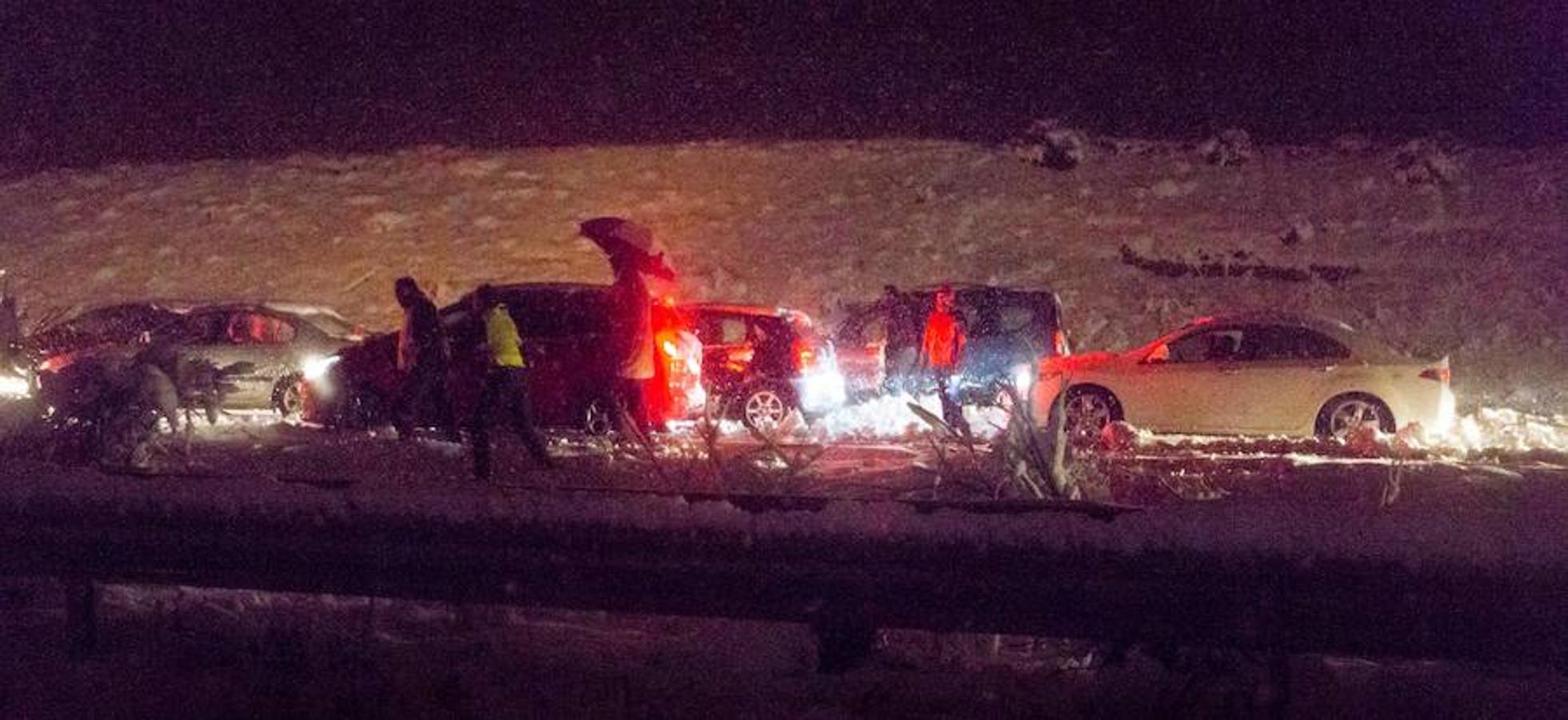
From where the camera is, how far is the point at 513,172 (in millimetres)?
30781

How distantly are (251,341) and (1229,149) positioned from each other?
1892 cm

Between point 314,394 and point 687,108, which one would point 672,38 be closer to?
point 687,108

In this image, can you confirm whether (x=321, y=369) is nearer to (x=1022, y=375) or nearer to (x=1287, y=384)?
(x=1022, y=375)

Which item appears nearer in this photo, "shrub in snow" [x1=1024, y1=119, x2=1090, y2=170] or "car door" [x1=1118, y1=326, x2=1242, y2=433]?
"car door" [x1=1118, y1=326, x2=1242, y2=433]

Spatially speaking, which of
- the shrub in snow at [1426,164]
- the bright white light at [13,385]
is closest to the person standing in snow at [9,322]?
the bright white light at [13,385]

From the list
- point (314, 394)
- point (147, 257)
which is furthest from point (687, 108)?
point (314, 394)

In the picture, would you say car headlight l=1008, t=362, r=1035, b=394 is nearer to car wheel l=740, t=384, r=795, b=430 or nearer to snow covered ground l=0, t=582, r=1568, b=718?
car wheel l=740, t=384, r=795, b=430

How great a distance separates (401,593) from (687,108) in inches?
1090

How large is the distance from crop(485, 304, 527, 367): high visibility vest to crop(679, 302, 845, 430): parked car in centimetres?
423

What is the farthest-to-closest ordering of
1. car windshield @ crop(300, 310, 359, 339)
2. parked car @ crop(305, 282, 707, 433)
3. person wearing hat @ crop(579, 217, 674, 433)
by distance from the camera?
car windshield @ crop(300, 310, 359, 339) → parked car @ crop(305, 282, 707, 433) → person wearing hat @ crop(579, 217, 674, 433)

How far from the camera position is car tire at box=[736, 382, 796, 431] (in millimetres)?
15734

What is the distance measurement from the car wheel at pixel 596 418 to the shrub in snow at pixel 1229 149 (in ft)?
58.1

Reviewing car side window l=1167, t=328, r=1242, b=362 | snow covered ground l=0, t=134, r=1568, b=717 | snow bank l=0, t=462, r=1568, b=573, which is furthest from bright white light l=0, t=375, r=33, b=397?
car side window l=1167, t=328, r=1242, b=362

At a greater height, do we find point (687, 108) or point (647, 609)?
point (687, 108)
